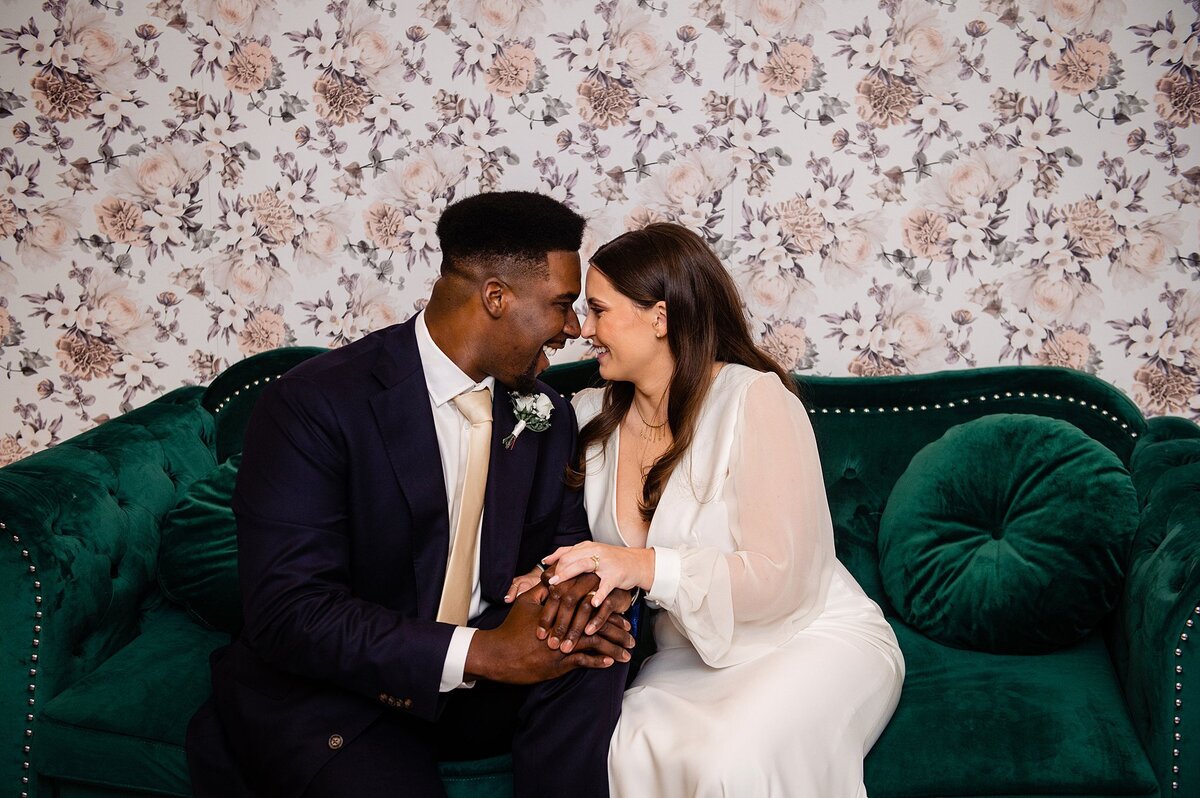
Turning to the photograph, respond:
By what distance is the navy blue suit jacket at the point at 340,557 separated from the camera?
6.58 feet

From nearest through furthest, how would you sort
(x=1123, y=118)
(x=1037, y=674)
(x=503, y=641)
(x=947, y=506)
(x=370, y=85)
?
(x=503, y=641)
(x=1037, y=674)
(x=947, y=506)
(x=1123, y=118)
(x=370, y=85)

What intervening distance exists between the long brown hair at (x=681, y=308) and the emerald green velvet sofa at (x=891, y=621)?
1.97ft

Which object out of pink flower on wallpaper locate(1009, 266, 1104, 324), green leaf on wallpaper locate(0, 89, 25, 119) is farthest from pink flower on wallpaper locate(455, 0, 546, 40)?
pink flower on wallpaper locate(1009, 266, 1104, 324)

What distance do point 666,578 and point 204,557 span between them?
1.24m

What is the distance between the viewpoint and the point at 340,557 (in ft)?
6.91

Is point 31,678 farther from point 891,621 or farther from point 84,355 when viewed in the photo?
point 891,621

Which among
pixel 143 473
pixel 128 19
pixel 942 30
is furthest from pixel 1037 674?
pixel 128 19

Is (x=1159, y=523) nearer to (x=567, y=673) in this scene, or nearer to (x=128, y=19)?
(x=567, y=673)

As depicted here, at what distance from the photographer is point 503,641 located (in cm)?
206

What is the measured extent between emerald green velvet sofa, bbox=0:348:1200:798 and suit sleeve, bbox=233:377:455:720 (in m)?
0.33

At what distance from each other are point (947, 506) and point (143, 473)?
6.83ft

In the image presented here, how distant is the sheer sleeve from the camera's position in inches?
86.6

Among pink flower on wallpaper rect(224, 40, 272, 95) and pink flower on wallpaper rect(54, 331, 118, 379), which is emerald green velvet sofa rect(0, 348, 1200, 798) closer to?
pink flower on wallpaper rect(54, 331, 118, 379)

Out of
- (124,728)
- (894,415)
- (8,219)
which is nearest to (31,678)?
(124,728)
